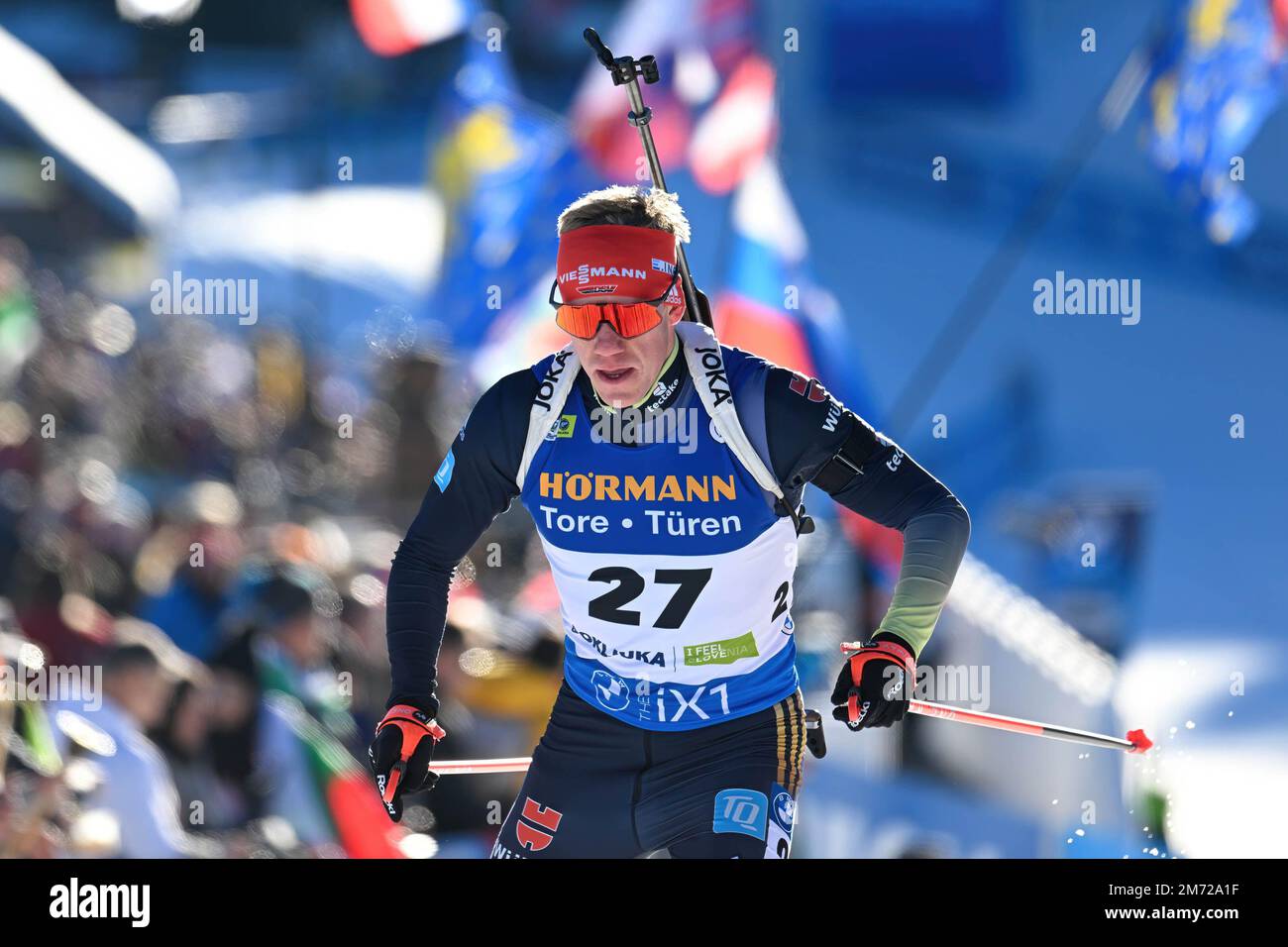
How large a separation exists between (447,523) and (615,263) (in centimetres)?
71

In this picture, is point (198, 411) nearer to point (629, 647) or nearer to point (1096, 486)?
point (1096, 486)

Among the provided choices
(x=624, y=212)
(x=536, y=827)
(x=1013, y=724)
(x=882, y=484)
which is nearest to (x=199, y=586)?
(x=536, y=827)

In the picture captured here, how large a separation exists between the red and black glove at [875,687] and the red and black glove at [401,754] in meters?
0.91

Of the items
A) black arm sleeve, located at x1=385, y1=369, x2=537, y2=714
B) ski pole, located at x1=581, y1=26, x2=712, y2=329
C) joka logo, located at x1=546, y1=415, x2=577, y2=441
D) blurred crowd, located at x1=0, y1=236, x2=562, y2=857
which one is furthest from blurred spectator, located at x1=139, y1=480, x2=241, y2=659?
joka logo, located at x1=546, y1=415, x2=577, y2=441

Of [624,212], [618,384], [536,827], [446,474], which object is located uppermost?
[624,212]

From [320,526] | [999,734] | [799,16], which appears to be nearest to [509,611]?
[320,526]

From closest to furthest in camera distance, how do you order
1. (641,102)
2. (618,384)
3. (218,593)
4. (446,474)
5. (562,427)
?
(618,384), (562,427), (446,474), (641,102), (218,593)

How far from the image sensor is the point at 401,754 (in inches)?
148

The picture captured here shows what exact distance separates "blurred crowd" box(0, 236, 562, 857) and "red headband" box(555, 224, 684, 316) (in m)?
2.79

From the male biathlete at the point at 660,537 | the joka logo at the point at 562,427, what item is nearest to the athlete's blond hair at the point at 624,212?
the male biathlete at the point at 660,537

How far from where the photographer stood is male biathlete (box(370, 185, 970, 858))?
3719mm

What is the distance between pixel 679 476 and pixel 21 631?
4629 mm

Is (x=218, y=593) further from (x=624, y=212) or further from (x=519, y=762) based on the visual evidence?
(x=624, y=212)

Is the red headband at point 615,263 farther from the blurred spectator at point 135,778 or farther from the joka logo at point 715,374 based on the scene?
the blurred spectator at point 135,778
